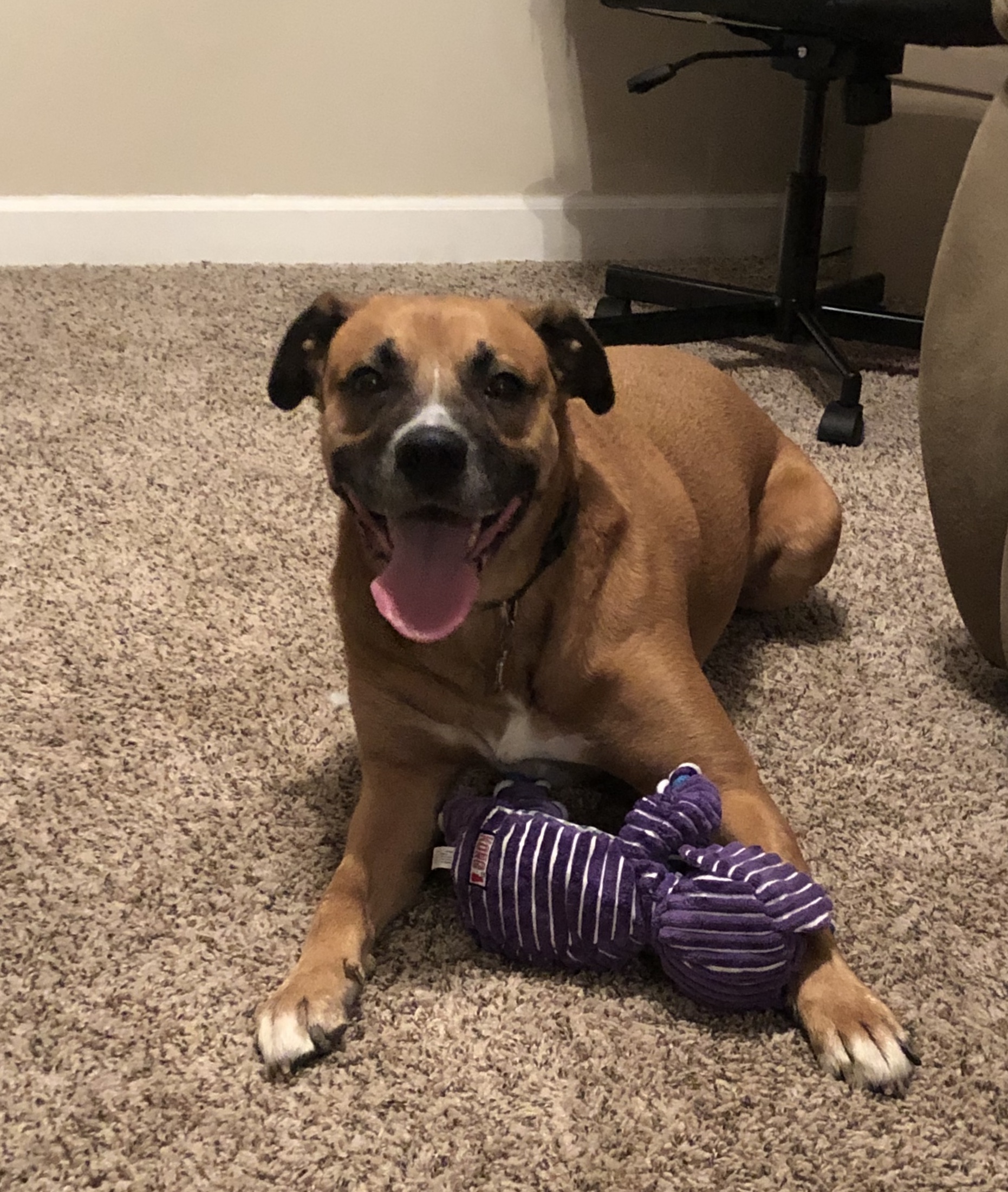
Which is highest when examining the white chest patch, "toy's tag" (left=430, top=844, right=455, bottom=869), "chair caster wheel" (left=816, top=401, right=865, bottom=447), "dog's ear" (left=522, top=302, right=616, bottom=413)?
"dog's ear" (left=522, top=302, right=616, bottom=413)

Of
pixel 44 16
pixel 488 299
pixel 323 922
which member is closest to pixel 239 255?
pixel 44 16

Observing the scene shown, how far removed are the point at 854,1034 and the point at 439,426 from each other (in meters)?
0.73

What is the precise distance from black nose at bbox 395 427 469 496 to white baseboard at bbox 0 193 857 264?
249 centimetres

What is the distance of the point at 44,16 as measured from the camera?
122 inches

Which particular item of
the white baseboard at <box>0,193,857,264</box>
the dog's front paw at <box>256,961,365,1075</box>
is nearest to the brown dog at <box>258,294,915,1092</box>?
the dog's front paw at <box>256,961,365,1075</box>

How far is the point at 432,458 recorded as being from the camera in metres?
1.19

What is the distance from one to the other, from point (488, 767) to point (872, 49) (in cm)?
177

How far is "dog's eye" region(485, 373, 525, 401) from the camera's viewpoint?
129cm

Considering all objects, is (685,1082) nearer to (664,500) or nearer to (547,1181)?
(547,1181)

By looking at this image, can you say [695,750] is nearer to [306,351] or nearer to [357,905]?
[357,905]

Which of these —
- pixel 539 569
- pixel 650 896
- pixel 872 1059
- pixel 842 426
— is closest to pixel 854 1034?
pixel 872 1059

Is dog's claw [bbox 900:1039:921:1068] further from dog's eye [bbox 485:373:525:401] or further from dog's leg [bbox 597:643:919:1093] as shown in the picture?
dog's eye [bbox 485:373:525:401]

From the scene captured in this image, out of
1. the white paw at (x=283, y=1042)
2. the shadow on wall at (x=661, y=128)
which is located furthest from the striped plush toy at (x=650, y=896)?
the shadow on wall at (x=661, y=128)

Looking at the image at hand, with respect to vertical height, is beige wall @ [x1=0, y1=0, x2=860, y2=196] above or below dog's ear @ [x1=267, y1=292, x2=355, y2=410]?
below
